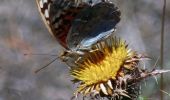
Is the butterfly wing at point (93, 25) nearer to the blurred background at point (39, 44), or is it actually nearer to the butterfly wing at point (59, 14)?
the butterfly wing at point (59, 14)

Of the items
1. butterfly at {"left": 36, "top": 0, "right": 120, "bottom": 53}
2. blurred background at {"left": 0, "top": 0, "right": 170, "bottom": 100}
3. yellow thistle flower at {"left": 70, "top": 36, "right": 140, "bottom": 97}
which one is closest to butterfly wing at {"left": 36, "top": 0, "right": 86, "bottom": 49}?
butterfly at {"left": 36, "top": 0, "right": 120, "bottom": 53}

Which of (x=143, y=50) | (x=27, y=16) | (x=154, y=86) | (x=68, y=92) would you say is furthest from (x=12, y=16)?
(x=154, y=86)

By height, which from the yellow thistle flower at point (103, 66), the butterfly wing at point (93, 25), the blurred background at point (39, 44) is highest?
the butterfly wing at point (93, 25)

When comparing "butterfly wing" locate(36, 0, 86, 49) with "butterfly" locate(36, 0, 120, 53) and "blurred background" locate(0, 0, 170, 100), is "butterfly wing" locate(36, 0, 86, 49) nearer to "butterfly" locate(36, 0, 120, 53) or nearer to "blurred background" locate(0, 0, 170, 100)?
"butterfly" locate(36, 0, 120, 53)

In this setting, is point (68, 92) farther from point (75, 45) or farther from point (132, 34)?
point (75, 45)

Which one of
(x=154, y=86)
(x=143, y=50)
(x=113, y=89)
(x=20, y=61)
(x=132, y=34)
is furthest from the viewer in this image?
(x=20, y=61)

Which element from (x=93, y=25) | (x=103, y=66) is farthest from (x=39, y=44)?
(x=103, y=66)

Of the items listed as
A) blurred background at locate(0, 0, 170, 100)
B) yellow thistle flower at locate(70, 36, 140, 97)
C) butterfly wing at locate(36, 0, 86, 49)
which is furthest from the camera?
blurred background at locate(0, 0, 170, 100)

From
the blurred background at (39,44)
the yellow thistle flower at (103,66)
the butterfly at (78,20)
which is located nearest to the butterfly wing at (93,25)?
the butterfly at (78,20)
